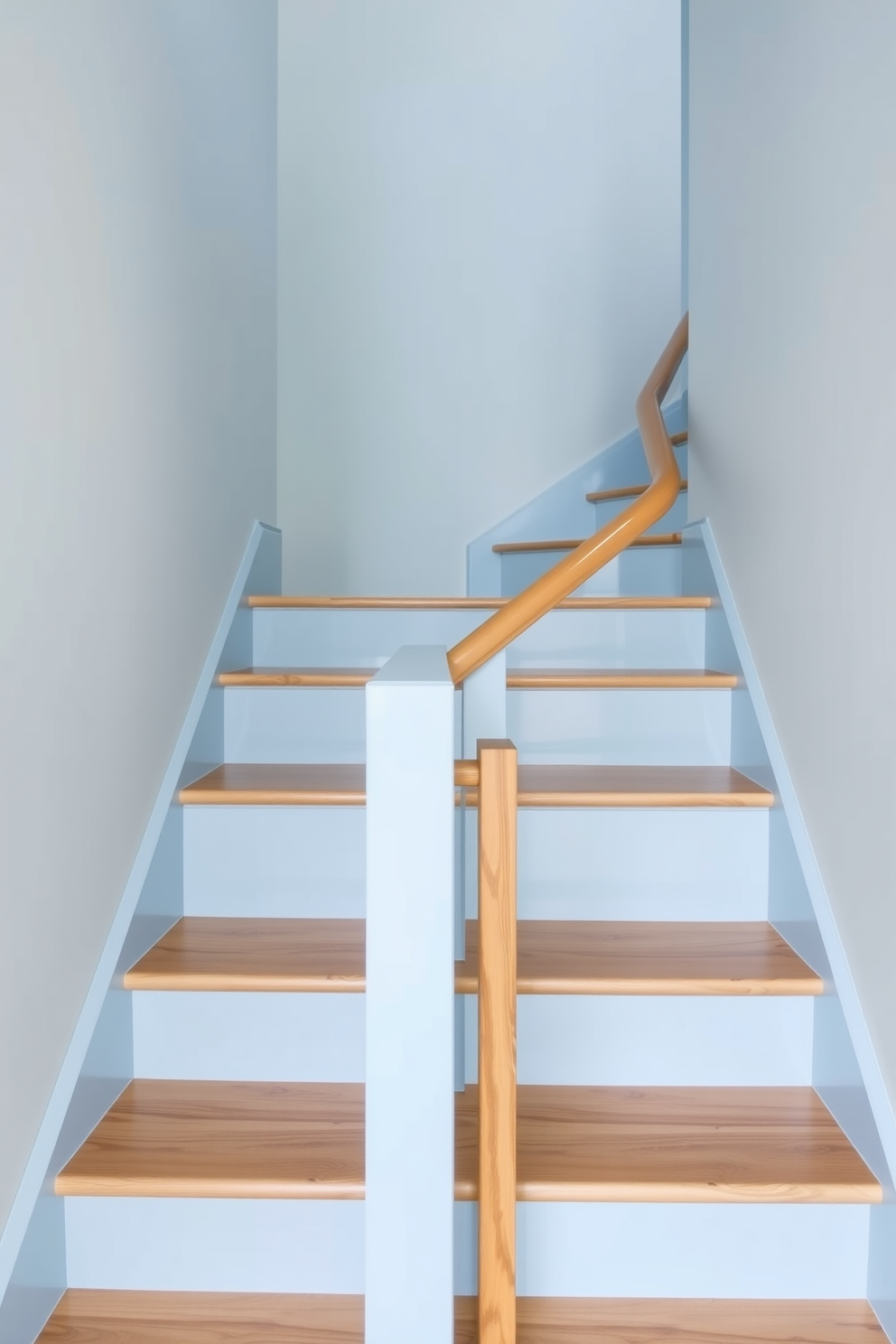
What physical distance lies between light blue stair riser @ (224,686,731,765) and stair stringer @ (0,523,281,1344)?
0.26 ft

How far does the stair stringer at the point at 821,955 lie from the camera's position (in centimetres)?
134

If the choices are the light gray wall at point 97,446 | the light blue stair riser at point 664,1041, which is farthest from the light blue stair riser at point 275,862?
the light blue stair riser at point 664,1041

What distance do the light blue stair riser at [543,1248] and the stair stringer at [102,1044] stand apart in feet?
0.25

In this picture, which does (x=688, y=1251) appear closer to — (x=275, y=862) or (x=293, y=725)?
(x=275, y=862)

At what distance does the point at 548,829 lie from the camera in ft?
6.03

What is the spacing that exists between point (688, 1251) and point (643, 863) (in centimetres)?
63

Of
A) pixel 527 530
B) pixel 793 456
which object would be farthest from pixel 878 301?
pixel 527 530

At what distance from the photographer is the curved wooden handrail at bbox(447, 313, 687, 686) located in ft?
4.05

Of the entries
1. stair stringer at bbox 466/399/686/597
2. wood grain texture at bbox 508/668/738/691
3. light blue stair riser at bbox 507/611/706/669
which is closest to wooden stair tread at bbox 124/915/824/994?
wood grain texture at bbox 508/668/738/691

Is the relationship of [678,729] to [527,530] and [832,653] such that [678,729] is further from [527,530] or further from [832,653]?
[527,530]

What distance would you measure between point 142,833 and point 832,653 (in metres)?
1.16

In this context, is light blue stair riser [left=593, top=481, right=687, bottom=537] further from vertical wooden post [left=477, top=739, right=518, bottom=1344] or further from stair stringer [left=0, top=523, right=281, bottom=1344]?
vertical wooden post [left=477, top=739, right=518, bottom=1344]

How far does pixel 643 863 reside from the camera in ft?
6.05

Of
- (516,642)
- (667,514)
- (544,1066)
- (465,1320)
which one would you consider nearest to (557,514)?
(667,514)
